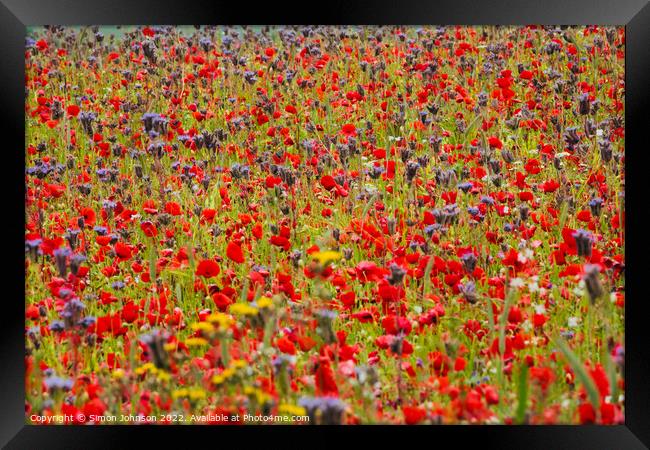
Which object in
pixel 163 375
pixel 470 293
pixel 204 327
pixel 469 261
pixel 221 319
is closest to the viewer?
pixel 163 375

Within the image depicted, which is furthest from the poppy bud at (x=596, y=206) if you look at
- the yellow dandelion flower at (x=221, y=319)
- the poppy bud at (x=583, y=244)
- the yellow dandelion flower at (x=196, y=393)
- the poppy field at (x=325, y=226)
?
the yellow dandelion flower at (x=196, y=393)

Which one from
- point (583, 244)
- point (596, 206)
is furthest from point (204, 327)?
point (596, 206)

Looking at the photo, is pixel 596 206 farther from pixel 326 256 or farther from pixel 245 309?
pixel 245 309

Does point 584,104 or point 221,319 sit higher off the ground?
point 584,104

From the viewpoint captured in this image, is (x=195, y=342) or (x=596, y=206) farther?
(x=596, y=206)

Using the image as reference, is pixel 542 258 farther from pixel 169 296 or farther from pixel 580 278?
pixel 169 296

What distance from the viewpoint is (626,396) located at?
300 centimetres

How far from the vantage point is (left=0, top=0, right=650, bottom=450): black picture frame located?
9.60 ft

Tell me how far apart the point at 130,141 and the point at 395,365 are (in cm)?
207
